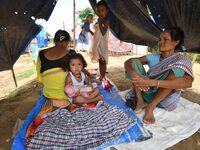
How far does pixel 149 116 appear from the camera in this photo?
2217 mm

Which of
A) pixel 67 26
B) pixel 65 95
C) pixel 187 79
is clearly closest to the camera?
pixel 187 79

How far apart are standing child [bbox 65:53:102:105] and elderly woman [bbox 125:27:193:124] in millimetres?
457

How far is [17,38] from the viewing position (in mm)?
3330

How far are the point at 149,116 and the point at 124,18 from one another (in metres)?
1.70

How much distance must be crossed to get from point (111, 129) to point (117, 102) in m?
0.73

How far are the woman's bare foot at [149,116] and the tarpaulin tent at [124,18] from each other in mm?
1149

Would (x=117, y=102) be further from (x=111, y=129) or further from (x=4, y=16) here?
(x=4, y=16)

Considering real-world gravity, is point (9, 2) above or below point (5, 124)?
above

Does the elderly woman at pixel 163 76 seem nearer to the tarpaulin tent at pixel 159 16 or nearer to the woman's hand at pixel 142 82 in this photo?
the woman's hand at pixel 142 82

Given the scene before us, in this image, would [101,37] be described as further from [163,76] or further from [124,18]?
[163,76]

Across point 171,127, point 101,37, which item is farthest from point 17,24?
point 171,127

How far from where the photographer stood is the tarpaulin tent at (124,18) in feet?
8.86

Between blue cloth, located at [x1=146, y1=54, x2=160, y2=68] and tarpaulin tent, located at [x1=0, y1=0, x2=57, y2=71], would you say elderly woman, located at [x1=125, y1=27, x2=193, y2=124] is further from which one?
tarpaulin tent, located at [x1=0, y1=0, x2=57, y2=71]

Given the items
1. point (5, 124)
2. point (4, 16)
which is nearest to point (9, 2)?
point (4, 16)
